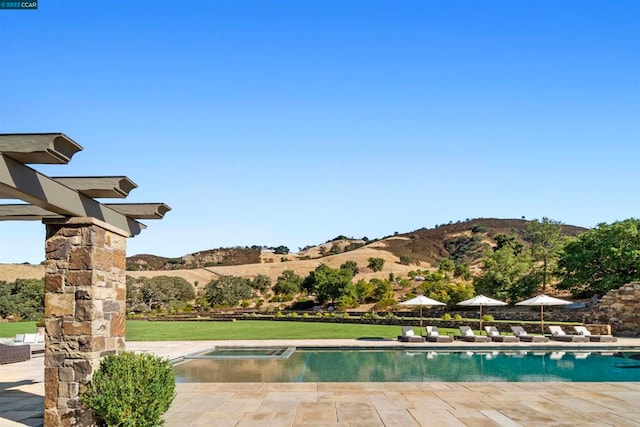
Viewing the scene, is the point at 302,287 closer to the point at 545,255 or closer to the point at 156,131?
the point at 545,255

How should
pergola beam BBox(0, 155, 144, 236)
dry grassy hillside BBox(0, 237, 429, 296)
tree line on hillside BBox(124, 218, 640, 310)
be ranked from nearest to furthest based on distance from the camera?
pergola beam BBox(0, 155, 144, 236) < tree line on hillside BBox(124, 218, 640, 310) < dry grassy hillside BBox(0, 237, 429, 296)

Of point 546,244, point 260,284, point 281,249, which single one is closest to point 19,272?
point 260,284

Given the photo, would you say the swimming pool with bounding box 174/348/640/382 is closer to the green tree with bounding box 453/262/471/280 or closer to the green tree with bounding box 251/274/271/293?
the green tree with bounding box 453/262/471/280

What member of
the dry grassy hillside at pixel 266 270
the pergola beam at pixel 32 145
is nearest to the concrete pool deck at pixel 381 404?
the pergola beam at pixel 32 145

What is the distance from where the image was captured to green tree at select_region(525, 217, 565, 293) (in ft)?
117

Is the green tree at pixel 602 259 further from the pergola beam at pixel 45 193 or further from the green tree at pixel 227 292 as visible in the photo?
the green tree at pixel 227 292

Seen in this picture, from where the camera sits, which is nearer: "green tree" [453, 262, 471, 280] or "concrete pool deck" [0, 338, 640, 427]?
"concrete pool deck" [0, 338, 640, 427]

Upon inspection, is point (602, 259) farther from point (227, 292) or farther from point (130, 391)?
point (227, 292)

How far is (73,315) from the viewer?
22.0 feet

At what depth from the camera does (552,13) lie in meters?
15.7

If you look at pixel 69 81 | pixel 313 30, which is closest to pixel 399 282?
pixel 313 30

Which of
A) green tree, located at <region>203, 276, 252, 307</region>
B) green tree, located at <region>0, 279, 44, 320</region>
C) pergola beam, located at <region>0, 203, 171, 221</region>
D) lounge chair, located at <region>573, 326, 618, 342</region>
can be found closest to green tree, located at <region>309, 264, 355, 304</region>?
green tree, located at <region>203, 276, 252, 307</region>

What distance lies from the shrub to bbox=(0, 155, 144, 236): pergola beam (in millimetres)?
1976

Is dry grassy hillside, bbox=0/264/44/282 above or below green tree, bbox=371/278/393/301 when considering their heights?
above
